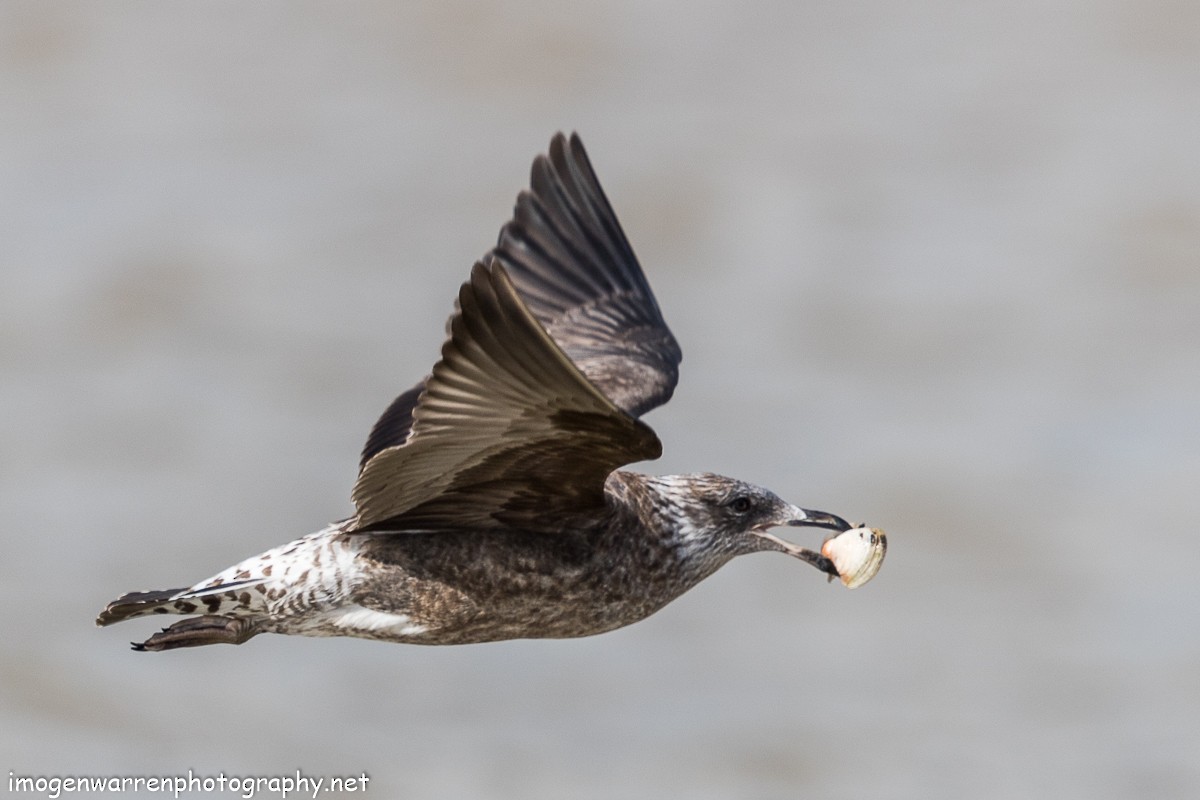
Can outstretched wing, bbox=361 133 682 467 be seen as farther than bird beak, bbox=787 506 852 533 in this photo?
Yes

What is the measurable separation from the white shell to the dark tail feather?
2.57m

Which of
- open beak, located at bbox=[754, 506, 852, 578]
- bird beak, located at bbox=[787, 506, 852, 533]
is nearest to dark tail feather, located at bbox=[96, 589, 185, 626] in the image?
open beak, located at bbox=[754, 506, 852, 578]

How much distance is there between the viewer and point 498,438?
6.91 m

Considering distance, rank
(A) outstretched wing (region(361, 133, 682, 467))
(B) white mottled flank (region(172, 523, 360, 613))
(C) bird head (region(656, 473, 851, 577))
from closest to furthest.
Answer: (B) white mottled flank (region(172, 523, 360, 613)) → (C) bird head (region(656, 473, 851, 577)) → (A) outstretched wing (region(361, 133, 682, 467))

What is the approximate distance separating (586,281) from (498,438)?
2.54m

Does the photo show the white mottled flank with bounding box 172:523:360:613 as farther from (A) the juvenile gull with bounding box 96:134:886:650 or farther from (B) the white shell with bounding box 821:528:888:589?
(B) the white shell with bounding box 821:528:888:589

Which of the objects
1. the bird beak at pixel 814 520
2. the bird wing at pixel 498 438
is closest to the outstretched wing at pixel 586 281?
the bird beak at pixel 814 520

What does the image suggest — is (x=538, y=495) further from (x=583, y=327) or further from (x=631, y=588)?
(x=583, y=327)

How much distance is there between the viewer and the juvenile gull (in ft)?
21.6

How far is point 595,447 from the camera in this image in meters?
6.97

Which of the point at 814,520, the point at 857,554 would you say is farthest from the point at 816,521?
the point at 857,554

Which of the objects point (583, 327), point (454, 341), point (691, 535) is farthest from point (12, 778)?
point (454, 341)

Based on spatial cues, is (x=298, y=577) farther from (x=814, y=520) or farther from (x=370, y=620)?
(x=814, y=520)

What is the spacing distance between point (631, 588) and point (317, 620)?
1157 mm
